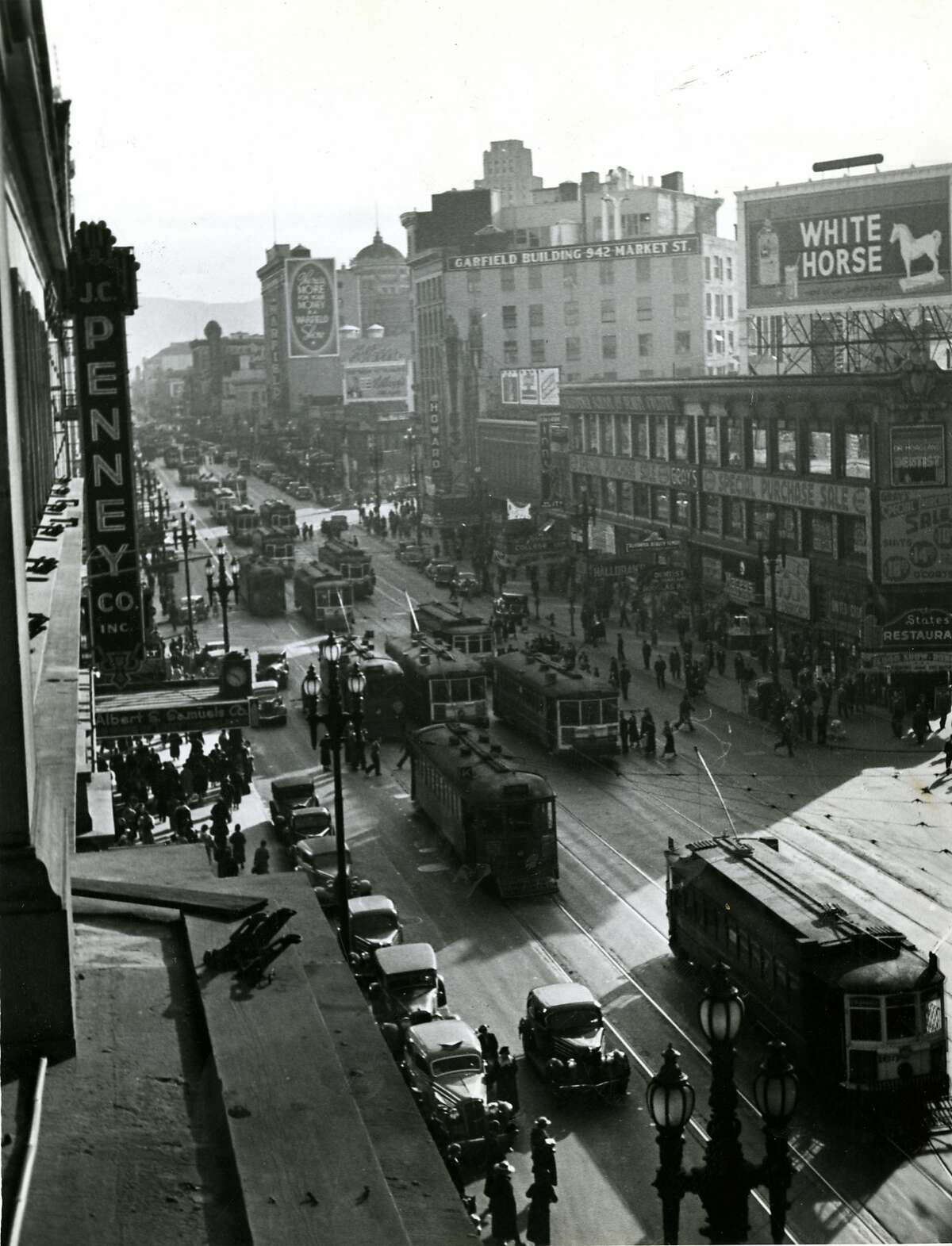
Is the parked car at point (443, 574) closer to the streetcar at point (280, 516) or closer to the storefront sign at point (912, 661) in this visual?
the streetcar at point (280, 516)

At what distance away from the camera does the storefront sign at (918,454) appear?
47.4 meters

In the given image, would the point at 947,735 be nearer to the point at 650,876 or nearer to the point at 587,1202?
the point at 650,876

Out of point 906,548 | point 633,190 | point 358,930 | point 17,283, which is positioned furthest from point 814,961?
point 633,190

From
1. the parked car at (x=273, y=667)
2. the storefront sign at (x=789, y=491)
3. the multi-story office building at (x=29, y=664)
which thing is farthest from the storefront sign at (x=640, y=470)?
the multi-story office building at (x=29, y=664)

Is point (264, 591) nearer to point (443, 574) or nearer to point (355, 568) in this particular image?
point (355, 568)

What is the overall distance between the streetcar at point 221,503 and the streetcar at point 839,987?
282 feet

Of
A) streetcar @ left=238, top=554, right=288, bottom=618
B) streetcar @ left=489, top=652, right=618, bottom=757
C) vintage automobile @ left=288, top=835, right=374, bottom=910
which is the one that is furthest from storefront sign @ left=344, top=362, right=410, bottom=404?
vintage automobile @ left=288, top=835, right=374, bottom=910

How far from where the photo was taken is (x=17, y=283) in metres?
14.6

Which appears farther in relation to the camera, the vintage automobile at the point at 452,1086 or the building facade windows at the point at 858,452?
the building facade windows at the point at 858,452

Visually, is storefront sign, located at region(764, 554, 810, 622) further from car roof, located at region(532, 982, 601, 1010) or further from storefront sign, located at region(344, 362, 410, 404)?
storefront sign, located at region(344, 362, 410, 404)

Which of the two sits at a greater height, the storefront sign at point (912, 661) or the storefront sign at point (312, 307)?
the storefront sign at point (312, 307)

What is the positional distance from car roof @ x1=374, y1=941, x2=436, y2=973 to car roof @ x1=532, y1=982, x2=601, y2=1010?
192 centimetres

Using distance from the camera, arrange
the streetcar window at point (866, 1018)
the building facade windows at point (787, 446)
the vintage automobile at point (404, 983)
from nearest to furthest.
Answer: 1. the streetcar window at point (866, 1018)
2. the vintage automobile at point (404, 983)
3. the building facade windows at point (787, 446)

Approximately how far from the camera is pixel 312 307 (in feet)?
548
